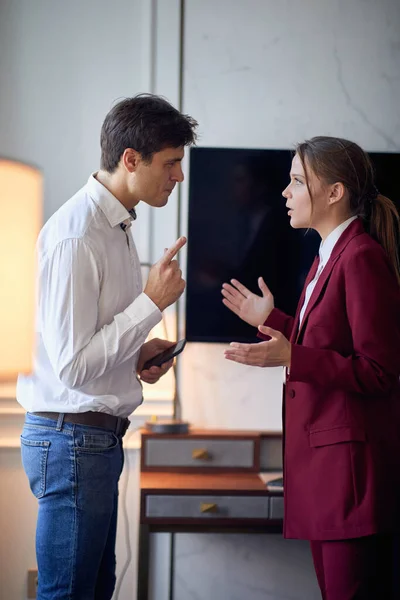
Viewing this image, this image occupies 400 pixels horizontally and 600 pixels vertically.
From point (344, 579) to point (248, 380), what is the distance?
47.8 inches

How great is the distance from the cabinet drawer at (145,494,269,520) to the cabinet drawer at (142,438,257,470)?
0.24 meters

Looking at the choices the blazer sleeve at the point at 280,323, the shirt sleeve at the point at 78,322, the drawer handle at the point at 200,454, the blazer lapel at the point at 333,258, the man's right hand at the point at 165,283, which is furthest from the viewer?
the drawer handle at the point at 200,454

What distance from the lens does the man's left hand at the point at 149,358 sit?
186 cm

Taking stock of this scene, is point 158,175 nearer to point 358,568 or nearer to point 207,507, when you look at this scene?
point 358,568

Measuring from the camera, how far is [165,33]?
8.82ft

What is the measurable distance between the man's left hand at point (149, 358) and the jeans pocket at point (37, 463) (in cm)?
39

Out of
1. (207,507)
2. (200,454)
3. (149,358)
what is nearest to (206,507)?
(207,507)

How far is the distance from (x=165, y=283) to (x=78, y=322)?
0.74 ft

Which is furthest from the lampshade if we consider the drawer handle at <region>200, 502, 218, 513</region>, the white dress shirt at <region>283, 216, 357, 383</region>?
the white dress shirt at <region>283, 216, 357, 383</region>

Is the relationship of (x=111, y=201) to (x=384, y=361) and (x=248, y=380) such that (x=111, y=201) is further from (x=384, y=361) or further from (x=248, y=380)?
(x=248, y=380)

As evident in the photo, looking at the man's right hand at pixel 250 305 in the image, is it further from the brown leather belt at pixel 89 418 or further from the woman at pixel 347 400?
the brown leather belt at pixel 89 418

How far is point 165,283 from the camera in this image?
1591 mm

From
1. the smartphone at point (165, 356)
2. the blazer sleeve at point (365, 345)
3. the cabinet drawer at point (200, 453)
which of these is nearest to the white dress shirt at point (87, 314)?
the smartphone at point (165, 356)

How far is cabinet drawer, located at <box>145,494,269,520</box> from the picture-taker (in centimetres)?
227
